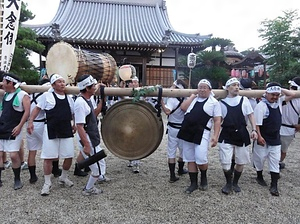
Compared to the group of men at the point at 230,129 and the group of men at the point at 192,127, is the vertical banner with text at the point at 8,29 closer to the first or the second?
the group of men at the point at 192,127

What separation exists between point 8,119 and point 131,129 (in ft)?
5.94

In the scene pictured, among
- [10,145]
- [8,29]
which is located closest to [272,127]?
[10,145]

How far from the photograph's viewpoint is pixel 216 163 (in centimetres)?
582

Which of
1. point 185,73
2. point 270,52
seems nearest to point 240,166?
point 270,52

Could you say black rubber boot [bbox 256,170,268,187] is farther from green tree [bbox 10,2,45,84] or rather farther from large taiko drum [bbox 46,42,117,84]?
green tree [bbox 10,2,45,84]

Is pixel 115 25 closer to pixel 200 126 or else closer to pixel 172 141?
→ pixel 172 141

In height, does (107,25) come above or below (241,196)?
above

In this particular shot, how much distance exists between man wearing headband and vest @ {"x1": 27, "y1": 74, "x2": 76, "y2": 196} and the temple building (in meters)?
10.4

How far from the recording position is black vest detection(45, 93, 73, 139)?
3.70 m

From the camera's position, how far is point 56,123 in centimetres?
371

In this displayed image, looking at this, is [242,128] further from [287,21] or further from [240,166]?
[287,21]

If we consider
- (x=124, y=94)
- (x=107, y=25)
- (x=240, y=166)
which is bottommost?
(x=240, y=166)

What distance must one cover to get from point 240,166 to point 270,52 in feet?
26.0

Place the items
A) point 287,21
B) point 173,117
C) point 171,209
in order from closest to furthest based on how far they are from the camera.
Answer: point 171,209, point 173,117, point 287,21
